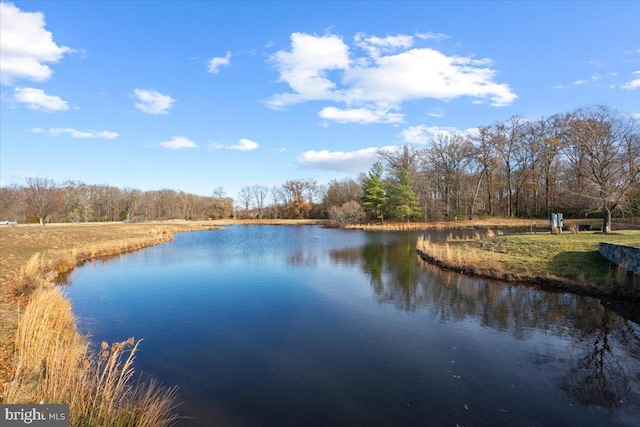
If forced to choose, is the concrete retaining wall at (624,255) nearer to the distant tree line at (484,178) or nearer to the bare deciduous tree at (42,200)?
the distant tree line at (484,178)

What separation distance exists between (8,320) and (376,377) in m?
8.81

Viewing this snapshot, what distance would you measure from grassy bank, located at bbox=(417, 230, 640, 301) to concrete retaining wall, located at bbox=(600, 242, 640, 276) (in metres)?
0.26

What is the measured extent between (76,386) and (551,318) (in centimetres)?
1159

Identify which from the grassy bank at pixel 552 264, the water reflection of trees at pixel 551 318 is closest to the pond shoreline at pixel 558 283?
the grassy bank at pixel 552 264

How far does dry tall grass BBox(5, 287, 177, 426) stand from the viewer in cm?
450

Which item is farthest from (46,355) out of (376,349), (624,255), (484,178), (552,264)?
(484,178)

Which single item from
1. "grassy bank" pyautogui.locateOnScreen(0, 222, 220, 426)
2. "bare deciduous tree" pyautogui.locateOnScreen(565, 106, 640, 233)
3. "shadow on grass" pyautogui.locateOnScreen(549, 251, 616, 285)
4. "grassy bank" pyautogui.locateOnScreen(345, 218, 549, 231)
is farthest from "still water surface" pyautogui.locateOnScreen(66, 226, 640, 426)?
"grassy bank" pyautogui.locateOnScreen(345, 218, 549, 231)

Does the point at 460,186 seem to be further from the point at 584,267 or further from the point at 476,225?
the point at 584,267

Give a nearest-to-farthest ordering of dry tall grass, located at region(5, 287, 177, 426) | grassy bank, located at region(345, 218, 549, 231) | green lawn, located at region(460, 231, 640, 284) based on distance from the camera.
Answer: dry tall grass, located at region(5, 287, 177, 426), green lawn, located at region(460, 231, 640, 284), grassy bank, located at region(345, 218, 549, 231)

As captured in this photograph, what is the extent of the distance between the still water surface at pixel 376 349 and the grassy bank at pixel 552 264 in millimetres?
1011

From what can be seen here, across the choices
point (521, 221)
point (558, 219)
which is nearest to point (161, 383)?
point (558, 219)

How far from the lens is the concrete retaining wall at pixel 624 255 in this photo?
11.4 metres

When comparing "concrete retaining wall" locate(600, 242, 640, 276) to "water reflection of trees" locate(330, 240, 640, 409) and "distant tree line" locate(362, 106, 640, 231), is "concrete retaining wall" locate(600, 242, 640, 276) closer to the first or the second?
"water reflection of trees" locate(330, 240, 640, 409)

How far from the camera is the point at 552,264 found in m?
14.6
